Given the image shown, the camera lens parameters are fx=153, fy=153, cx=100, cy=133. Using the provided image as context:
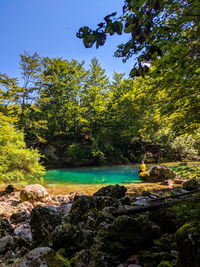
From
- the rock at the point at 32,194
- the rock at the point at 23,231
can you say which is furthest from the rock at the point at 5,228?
the rock at the point at 32,194

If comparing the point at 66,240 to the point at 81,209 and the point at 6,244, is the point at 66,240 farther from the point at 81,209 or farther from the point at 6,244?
the point at 6,244

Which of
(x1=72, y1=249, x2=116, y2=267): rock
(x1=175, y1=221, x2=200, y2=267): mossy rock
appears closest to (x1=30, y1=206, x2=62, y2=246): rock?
(x1=72, y1=249, x2=116, y2=267): rock

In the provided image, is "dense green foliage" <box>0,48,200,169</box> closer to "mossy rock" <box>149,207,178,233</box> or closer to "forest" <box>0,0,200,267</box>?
"forest" <box>0,0,200,267</box>

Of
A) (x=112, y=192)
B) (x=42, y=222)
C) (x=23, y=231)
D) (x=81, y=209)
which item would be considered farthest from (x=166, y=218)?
(x=23, y=231)

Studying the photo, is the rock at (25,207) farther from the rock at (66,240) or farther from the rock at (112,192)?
the rock at (66,240)

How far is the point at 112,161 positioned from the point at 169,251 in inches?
894

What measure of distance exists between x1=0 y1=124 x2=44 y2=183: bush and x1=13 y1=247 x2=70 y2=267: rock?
726 centimetres

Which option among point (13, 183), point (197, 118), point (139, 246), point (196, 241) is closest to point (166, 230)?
point (139, 246)

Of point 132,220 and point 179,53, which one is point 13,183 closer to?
point 132,220

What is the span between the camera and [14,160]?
898cm

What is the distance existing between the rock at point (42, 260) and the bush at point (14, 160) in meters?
7.26

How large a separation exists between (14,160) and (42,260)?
821 cm

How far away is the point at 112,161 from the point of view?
24.5 meters

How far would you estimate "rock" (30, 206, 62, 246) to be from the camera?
3.27m
